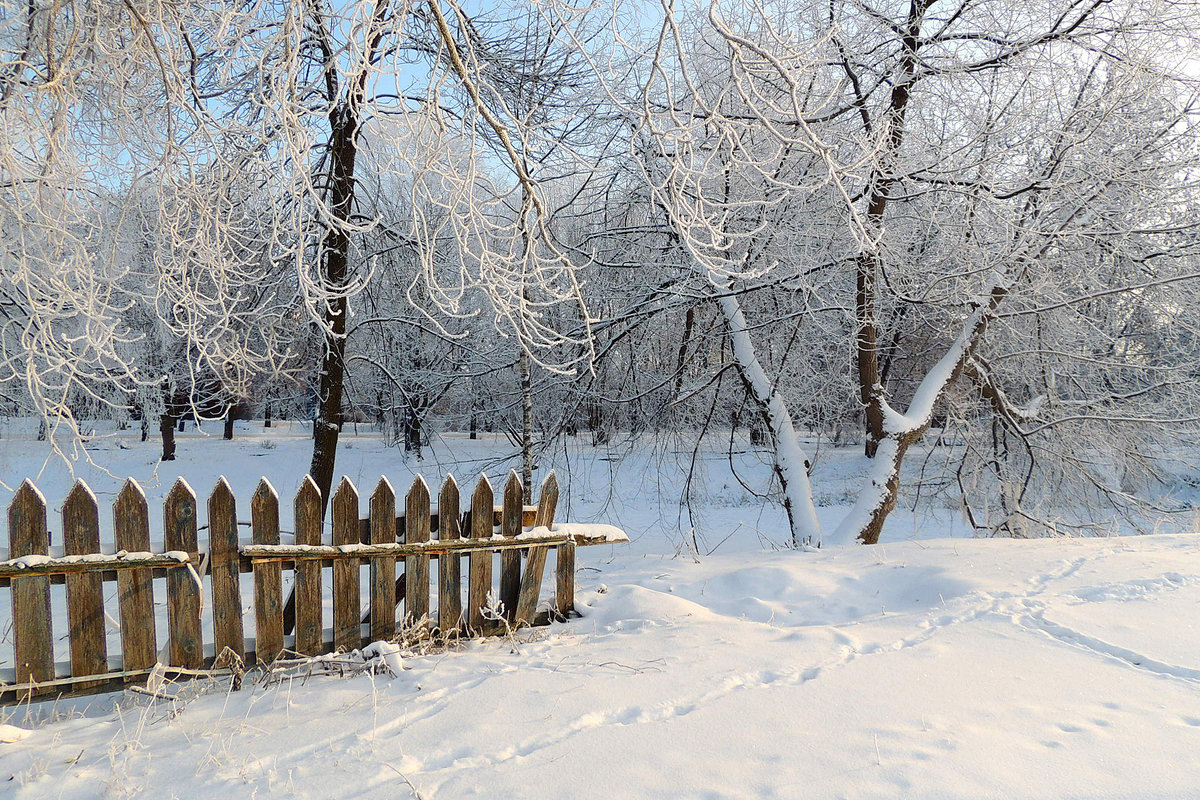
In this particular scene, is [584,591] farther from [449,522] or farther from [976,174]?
[976,174]

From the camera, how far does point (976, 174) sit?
6328 millimetres

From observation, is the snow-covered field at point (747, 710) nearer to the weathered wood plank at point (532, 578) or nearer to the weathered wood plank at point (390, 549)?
the weathered wood plank at point (532, 578)

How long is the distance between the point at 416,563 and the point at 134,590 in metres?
1.28

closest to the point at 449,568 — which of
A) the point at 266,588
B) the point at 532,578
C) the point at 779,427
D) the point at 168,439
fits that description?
the point at 532,578

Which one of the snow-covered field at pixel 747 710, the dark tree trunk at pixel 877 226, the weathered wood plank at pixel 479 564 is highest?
the dark tree trunk at pixel 877 226

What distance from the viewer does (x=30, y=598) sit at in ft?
Result: 9.67

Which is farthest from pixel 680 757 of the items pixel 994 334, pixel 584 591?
pixel 994 334

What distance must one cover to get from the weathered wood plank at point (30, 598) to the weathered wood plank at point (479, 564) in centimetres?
190

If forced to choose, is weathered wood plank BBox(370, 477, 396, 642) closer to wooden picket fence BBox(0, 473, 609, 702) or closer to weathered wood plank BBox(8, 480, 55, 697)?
wooden picket fence BBox(0, 473, 609, 702)

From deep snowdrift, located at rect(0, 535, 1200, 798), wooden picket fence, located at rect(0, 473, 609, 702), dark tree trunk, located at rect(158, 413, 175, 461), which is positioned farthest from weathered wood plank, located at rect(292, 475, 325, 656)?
dark tree trunk, located at rect(158, 413, 175, 461)

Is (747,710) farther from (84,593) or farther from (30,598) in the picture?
(30,598)

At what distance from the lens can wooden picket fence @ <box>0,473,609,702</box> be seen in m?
2.96

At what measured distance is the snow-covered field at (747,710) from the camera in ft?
6.91

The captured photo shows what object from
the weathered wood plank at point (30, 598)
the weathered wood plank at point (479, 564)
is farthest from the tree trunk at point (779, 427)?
the weathered wood plank at point (30, 598)
